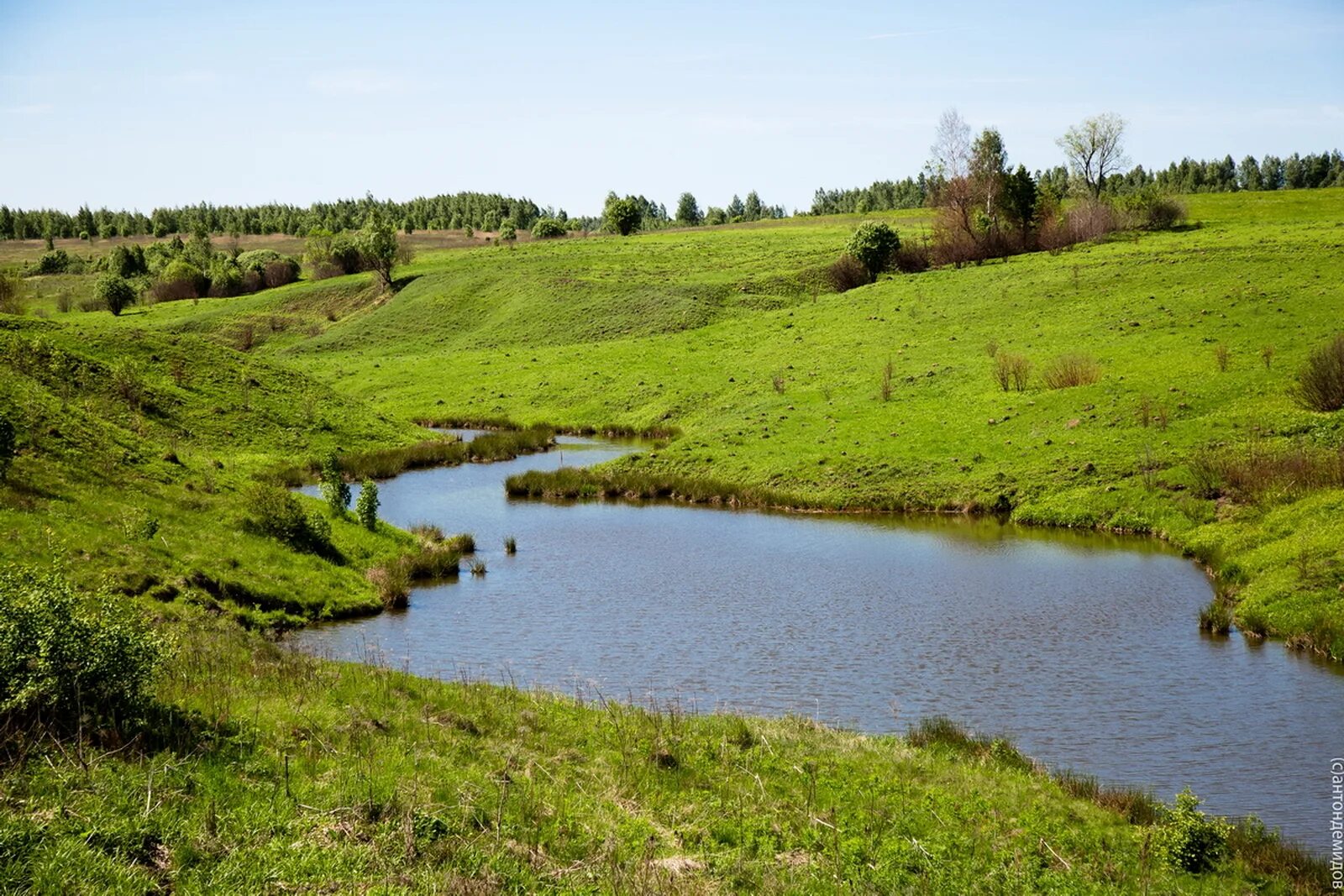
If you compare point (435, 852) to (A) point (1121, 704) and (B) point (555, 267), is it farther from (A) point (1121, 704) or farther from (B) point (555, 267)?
(B) point (555, 267)

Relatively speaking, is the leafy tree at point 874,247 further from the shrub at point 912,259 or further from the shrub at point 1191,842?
the shrub at point 1191,842

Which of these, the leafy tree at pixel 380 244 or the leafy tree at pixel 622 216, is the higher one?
the leafy tree at pixel 622 216

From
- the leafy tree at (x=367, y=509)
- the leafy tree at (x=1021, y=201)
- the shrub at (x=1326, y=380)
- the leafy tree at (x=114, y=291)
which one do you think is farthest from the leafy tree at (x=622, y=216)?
the leafy tree at (x=367, y=509)

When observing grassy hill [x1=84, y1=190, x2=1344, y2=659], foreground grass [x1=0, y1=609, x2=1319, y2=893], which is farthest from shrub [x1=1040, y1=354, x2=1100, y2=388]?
foreground grass [x1=0, y1=609, x2=1319, y2=893]

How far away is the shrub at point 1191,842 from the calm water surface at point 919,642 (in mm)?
2852

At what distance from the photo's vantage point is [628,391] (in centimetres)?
7544

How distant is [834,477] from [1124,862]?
3454cm

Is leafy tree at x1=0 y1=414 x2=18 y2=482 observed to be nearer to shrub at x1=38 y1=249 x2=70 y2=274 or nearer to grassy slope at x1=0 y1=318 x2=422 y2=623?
grassy slope at x1=0 y1=318 x2=422 y2=623

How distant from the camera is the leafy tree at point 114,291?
128 m

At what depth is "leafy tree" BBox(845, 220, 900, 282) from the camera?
319 feet

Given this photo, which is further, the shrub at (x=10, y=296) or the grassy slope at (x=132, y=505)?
the shrub at (x=10, y=296)

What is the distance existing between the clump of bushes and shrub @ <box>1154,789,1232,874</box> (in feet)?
135

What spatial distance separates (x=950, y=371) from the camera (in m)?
59.5

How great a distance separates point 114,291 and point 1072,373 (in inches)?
4772
